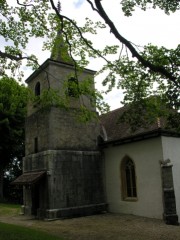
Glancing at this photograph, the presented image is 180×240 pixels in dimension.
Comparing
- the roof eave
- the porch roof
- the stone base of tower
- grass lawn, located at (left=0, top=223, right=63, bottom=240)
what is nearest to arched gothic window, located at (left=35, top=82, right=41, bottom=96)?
the stone base of tower

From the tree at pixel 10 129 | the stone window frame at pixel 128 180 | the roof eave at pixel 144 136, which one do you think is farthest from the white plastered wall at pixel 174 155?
the tree at pixel 10 129

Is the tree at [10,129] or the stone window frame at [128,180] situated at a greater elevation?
the tree at [10,129]

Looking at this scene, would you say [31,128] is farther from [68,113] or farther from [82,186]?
[82,186]

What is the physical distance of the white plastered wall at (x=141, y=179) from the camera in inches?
638

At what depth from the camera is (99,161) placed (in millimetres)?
20391

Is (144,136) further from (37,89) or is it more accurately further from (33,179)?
(37,89)

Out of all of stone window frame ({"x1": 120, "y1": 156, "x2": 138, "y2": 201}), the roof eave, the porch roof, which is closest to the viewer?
the roof eave

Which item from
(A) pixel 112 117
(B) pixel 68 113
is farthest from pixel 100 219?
(A) pixel 112 117

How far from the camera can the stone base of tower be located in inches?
689

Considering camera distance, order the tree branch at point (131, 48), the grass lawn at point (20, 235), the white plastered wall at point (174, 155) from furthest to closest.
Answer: the white plastered wall at point (174, 155) < the grass lawn at point (20, 235) < the tree branch at point (131, 48)

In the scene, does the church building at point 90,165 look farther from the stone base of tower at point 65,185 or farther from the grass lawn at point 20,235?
the grass lawn at point 20,235

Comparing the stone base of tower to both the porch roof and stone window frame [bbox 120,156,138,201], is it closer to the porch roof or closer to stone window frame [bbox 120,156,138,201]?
the porch roof

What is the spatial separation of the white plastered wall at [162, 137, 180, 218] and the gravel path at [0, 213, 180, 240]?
2.09 metres

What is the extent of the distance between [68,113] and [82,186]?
5.06m
